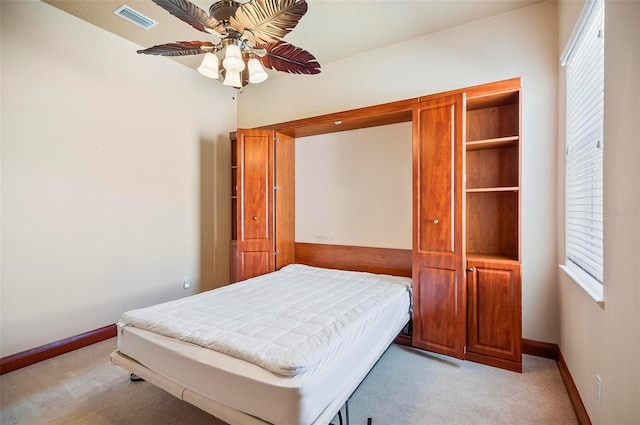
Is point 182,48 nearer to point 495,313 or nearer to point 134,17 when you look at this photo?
point 134,17

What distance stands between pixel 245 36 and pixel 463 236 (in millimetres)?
2118

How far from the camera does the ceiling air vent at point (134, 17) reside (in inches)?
105

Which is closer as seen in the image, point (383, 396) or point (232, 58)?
point (232, 58)

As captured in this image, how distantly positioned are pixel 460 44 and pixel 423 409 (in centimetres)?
311

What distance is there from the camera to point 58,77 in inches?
105

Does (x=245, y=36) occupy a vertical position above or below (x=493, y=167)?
above

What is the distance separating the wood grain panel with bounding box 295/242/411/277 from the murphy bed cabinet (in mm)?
522

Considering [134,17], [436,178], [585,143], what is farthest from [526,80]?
[134,17]

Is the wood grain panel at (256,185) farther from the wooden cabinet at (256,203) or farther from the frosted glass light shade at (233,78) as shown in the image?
the frosted glass light shade at (233,78)

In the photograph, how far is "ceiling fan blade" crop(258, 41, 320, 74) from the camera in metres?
1.95

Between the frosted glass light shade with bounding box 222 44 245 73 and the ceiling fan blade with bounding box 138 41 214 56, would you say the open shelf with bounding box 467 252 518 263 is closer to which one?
the frosted glass light shade with bounding box 222 44 245 73

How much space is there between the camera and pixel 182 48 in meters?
1.98

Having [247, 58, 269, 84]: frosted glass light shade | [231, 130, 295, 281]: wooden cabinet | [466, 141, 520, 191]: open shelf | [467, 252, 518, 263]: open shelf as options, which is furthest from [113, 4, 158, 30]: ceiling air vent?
[467, 252, 518, 263]: open shelf

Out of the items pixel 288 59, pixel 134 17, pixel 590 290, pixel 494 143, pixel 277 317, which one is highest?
pixel 134 17
